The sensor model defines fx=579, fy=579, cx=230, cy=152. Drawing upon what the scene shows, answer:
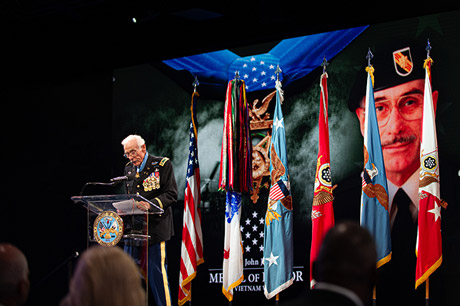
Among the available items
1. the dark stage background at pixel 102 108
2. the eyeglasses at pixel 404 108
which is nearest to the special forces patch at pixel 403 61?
the eyeglasses at pixel 404 108

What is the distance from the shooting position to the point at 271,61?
22.6ft

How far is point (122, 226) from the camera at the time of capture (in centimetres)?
504

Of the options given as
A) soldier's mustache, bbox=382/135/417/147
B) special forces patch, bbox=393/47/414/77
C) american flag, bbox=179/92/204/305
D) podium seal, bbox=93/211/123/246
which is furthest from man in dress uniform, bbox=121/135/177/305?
special forces patch, bbox=393/47/414/77

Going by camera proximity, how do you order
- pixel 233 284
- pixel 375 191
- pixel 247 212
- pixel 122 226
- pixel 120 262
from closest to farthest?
1. pixel 120 262
2. pixel 122 226
3. pixel 375 191
4. pixel 233 284
5. pixel 247 212

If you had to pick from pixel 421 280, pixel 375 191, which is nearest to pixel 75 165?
pixel 375 191

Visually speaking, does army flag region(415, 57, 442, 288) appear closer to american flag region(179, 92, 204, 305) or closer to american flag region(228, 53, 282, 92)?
american flag region(228, 53, 282, 92)

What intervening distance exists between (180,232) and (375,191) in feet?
8.62

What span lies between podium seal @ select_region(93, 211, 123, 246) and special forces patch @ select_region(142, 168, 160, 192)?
1.09m

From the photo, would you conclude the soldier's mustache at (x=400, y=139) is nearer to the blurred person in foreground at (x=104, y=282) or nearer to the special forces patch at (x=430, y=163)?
the special forces patch at (x=430, y=163)

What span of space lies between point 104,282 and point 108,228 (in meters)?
3.44

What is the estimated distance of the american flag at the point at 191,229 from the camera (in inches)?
257

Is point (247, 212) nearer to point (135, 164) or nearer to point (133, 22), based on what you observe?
point (135, 164)

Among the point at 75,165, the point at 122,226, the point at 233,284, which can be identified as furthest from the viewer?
the point at 75,165

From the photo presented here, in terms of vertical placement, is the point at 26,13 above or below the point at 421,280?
above
